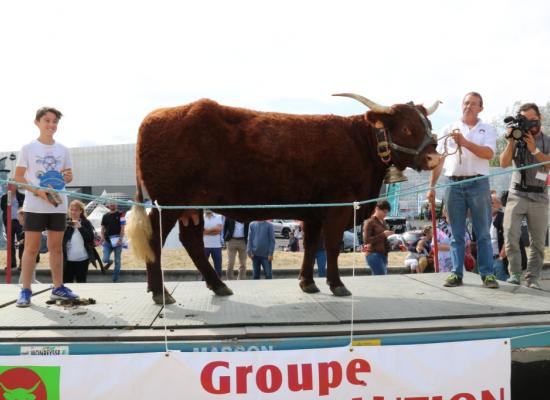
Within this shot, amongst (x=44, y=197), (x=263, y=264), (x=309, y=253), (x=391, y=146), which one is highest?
(x=391, y=146)

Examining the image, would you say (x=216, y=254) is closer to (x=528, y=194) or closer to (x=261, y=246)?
(x=261, y=246)

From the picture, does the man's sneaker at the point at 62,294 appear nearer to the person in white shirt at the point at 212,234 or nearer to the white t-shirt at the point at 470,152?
the white t-shirt at the point at 470,152

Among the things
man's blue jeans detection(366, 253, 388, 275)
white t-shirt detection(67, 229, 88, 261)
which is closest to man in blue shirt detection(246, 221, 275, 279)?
man's blue jeans detection(366, 253, 388, 275)

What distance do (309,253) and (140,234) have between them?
1.57 metres

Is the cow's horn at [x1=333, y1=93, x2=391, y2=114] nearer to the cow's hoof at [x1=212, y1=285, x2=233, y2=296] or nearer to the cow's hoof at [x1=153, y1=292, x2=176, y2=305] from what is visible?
the cow's hoof at [x1=212, y1=285, x2=233, y2=296]

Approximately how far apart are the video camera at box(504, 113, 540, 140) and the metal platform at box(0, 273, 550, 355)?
142cm

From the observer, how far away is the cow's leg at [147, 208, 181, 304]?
4031 millimetres

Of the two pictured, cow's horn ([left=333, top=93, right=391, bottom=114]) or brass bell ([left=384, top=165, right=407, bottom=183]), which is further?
brass bell ([left=384, top=165, right=407, bottom=183])

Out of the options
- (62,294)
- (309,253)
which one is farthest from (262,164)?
(62,294)

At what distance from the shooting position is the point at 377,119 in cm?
441

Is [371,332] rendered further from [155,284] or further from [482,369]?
[155,284]

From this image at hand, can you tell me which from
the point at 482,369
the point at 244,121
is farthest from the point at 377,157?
the point at 482,369

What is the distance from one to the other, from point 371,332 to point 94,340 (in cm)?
170

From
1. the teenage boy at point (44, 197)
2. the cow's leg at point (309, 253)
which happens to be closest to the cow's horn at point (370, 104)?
the cow's leg at point (309, 253)
